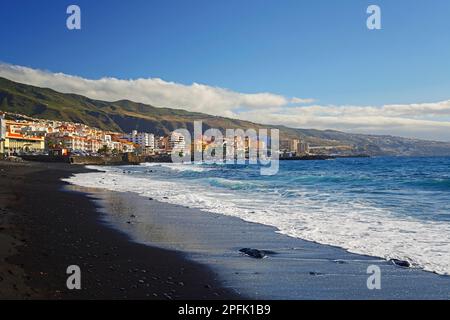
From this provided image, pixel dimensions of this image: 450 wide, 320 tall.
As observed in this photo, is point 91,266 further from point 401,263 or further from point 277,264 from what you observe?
point 401,263

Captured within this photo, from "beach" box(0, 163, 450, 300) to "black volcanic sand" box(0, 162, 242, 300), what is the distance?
0.01m

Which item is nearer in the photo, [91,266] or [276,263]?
[91,266]

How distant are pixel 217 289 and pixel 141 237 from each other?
14.5 feet

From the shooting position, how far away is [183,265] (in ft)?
24.8

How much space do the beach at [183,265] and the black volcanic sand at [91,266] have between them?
1cm

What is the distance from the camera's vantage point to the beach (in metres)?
5.94

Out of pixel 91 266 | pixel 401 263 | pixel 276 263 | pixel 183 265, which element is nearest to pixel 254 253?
pixel 276 263

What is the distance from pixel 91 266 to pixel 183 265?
153 centimetres

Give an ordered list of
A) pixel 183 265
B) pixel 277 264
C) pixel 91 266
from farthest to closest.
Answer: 1. pixel 277 264
2. pixel 183 265
3. pixel 91 266

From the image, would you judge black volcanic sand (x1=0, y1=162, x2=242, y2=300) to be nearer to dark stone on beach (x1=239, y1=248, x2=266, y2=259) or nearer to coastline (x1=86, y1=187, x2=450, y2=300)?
coastline (x1=86, y1=187, x2=450, y2=300)

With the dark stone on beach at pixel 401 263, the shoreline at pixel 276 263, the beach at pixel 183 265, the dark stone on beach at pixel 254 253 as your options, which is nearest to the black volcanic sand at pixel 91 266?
the beach at pixel 183 265

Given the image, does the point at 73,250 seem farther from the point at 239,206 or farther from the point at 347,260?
the point at 239,206

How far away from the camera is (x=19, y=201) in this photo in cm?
1647
